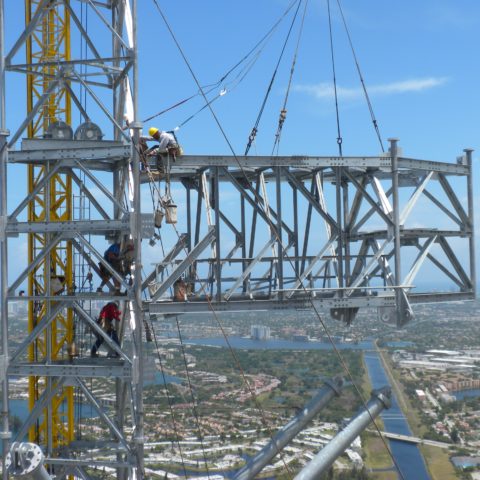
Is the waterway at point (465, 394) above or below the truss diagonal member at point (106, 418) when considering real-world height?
below

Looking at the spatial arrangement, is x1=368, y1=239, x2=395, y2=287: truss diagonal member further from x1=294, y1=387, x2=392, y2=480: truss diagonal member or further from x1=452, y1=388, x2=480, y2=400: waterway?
x1=452, y1=388, x2=480, y2=400: waterway

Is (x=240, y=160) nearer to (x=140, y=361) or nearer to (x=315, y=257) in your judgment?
(x=315, y=257)

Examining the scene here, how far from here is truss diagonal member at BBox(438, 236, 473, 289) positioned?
56.5ft

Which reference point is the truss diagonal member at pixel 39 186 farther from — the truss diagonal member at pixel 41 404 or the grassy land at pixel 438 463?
the grassy land at pixel 438 463

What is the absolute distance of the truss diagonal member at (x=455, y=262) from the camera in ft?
56.5

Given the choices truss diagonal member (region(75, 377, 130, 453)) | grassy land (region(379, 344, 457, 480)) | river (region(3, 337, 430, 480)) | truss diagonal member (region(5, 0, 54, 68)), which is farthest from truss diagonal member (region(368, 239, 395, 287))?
grassy land (region(379, 344, 457, 480))

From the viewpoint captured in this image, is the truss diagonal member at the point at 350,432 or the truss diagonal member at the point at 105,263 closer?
the truss diagonal member at the point at 105,263

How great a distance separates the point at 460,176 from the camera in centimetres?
1770

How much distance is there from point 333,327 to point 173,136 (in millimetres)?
161426

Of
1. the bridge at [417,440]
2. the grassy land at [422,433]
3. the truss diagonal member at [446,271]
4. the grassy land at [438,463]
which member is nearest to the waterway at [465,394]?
the grassy land at [422,433]

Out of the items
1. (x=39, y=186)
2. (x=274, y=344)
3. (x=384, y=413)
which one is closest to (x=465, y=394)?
(x=384, y=413)

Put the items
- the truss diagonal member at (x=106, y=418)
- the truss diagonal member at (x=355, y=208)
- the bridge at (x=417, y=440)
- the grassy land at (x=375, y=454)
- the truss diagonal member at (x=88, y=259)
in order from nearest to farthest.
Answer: the truss diagonal member at (x=106, y=418), the truss diagonal member at (x=88, y=259), the truss diagonal member at (x=355, y=208), the grassy land at (x=375, y=454), the bridge at (x=417, y=440)

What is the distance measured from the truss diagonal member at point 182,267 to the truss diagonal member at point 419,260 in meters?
4.33

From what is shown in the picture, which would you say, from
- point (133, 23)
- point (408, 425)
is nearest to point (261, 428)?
point (408, 425)
